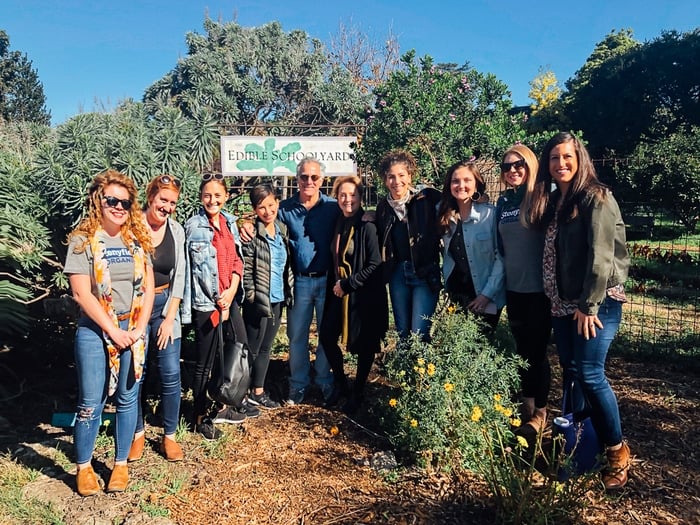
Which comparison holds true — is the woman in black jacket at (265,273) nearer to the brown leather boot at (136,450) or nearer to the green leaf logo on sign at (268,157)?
the brown leather boot at (136,450)

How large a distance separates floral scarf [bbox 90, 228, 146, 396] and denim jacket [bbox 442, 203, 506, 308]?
2006 mm

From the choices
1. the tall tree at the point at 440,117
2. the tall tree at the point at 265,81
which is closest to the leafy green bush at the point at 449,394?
the tall tree at the point at 440,117

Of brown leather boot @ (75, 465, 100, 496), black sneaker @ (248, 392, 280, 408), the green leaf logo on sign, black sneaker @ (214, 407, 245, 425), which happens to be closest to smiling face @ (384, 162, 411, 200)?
black sneaker @ (248, 392, 280, 408)

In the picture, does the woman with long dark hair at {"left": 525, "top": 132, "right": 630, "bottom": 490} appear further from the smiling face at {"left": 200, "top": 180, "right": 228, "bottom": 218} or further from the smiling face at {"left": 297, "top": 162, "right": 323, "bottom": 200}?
the smiling face at {"left": 200, "top": 180, "right": 228, "bottom": 218}

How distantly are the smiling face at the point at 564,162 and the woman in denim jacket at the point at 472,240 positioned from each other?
0.58 m

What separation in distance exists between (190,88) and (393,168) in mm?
18993

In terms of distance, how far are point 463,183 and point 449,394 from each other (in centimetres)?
133

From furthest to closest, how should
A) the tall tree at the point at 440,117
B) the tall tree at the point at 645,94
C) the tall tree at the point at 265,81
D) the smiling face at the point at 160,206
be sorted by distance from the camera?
the tall tree at the point at 645,94, the tall tree at the point at 265,81, the tall tree at the point at 440,117, the smiling face at the point at 160,206

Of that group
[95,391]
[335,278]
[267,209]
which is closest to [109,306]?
[95,391]

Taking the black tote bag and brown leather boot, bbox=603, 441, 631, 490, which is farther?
the black tote bag

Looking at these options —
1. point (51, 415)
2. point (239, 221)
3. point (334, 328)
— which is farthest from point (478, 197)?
point (51, 415)

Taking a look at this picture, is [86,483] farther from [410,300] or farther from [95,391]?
[410,300]

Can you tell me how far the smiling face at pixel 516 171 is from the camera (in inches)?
124

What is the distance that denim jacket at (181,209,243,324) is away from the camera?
3.32 m
